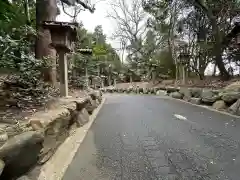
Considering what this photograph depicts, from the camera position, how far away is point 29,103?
379 centimetres

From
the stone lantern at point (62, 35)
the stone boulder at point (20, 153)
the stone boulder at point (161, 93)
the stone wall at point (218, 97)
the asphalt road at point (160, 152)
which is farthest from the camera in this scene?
the stone boulder at point (161, 93)

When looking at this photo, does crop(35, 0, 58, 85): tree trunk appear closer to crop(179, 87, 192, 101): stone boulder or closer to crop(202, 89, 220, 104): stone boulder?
crop(202, 89, 220, 104): stone boulder

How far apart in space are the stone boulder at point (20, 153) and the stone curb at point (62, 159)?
0.91 feet

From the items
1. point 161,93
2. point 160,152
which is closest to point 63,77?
point 160,152

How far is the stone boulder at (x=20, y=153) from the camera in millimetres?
2008

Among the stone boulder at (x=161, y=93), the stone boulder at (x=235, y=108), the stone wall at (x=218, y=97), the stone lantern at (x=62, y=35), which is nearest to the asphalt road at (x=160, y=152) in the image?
the stone boulder at (x=235, y=108)

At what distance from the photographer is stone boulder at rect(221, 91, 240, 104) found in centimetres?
642

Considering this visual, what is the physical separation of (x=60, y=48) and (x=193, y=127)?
3015 mm

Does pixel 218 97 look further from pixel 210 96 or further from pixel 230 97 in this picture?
pixel 230 97

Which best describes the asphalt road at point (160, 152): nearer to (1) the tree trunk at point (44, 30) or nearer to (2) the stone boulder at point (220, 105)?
(2) the stone boulder at point (220, 105)

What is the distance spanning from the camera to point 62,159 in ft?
10.4

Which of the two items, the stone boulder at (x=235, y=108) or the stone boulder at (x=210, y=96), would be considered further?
the stone boulder at (x=210, y=96)

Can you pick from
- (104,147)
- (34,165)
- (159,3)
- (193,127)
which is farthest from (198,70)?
(34,165)

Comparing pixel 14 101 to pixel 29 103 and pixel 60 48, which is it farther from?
pixel 60 48
